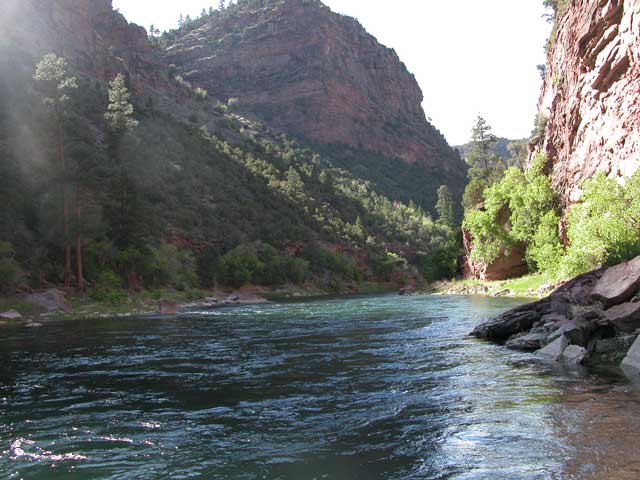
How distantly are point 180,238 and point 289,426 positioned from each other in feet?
200

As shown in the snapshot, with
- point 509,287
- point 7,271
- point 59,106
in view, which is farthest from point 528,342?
point 59,106

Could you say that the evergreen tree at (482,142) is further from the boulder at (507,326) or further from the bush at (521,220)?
the boulder at (507,326)

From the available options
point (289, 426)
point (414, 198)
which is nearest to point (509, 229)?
point (289, 426)

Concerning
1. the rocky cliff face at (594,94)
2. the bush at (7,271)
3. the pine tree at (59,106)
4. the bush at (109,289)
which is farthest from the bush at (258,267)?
the rocky cliff face at (594,94)

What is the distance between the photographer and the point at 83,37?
111938 millimetres

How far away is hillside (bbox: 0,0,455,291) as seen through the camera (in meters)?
41.5

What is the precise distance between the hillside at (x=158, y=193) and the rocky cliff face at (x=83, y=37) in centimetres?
36

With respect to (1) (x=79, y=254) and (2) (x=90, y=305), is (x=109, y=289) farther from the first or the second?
(2) (x=90, y=305)

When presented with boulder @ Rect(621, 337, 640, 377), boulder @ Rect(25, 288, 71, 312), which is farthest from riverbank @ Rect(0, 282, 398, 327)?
boulder @ Rect(621, 337, 640, 377)

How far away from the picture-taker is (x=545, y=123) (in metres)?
58.5

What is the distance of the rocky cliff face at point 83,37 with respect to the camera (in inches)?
3676

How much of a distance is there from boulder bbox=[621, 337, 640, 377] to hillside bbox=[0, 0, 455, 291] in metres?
33.9

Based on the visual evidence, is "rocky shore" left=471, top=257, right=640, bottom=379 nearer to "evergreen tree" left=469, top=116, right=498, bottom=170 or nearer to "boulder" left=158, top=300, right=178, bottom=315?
"boulder" left=158, top=300, right=178, bottom=315

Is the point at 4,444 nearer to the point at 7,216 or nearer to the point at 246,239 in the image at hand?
→ the point at 7,216
